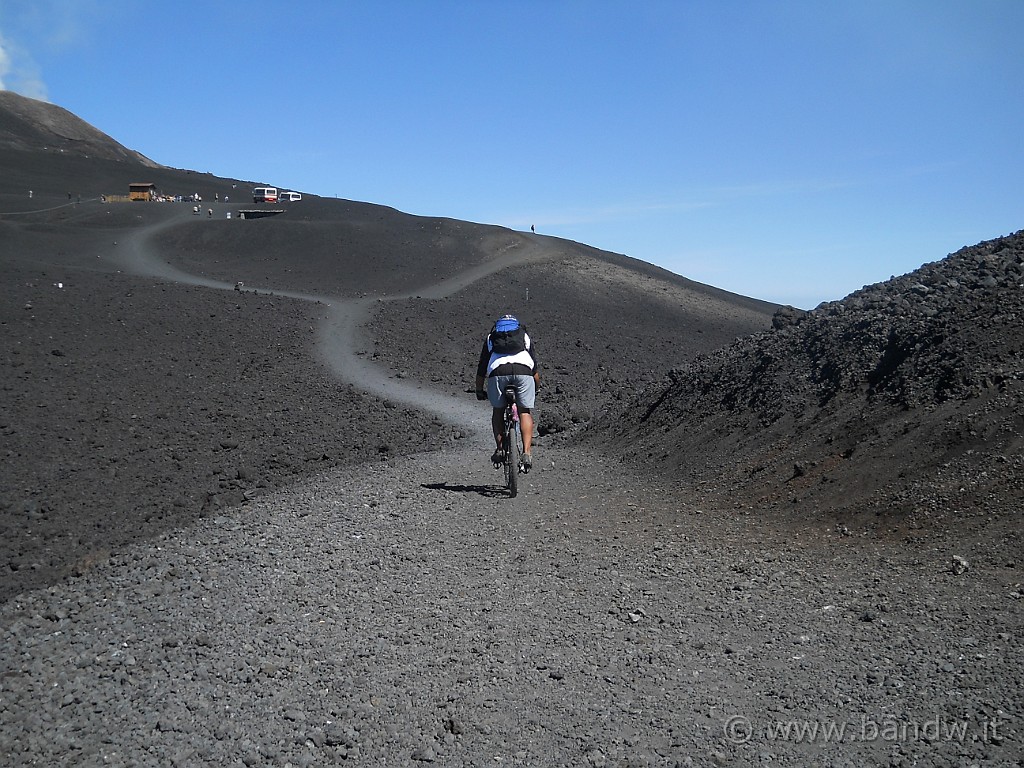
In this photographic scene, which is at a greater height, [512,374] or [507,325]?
[507,325]

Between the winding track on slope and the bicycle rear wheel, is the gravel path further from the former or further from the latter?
the winding track on slope

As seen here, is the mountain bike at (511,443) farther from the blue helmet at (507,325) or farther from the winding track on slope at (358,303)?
the winding track on slope at (358,303)

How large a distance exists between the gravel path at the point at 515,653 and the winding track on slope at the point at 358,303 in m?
Result: 8.46

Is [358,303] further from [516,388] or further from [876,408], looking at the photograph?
[876,408]

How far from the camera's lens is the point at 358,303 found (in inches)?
1153

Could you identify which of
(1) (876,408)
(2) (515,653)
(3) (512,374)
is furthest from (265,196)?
(2) (515,653)

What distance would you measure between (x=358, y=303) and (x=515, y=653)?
1015 inches

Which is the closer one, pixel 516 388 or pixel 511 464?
pixel 511 464

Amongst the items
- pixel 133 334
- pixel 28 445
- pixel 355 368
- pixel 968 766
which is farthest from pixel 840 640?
pixel 133 334

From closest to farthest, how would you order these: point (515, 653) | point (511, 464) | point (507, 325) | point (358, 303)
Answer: point (515, 653) < point (511, 464) < point (507, 325) < point (358, 303)

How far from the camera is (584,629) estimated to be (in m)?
4.73

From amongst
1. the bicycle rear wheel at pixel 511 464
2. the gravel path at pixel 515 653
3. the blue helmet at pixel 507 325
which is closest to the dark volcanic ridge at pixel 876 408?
the gravel path at pixel 515 653

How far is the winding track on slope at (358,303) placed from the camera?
56.6 ft

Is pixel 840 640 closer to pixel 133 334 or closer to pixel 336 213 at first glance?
pixel 133 334
